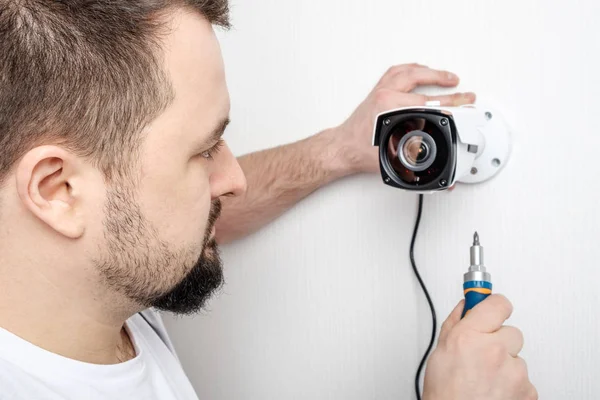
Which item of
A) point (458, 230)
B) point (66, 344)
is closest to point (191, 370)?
point (66, 344)

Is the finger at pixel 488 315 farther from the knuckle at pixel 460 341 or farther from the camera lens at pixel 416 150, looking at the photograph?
the camera lens at pixel 416 150

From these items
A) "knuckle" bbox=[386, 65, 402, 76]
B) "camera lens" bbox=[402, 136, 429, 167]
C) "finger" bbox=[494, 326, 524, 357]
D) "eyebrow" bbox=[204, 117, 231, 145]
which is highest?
"knuckle" bbox=[386, 65, 402, 76]

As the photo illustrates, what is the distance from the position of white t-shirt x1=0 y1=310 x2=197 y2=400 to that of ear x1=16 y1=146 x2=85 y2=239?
16cm

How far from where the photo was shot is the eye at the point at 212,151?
916 mm

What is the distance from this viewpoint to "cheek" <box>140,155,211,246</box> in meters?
0.86

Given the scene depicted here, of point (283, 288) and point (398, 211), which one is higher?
point (398, 211)

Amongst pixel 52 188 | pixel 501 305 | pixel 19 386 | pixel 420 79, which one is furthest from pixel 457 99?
pixel 19 386

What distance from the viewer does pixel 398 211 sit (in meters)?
1.08

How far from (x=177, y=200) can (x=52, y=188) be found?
155 mm

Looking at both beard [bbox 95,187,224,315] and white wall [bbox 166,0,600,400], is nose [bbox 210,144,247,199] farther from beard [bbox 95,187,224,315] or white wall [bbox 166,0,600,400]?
white wall [bbox 166,0,600,400]

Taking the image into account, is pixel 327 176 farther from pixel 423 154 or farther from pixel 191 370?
pixel 191 370

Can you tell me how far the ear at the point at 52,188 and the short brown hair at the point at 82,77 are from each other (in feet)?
0.06

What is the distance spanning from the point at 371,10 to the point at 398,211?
0.33 m

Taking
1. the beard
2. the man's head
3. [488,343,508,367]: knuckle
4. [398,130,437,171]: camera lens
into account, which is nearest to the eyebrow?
the man's head
